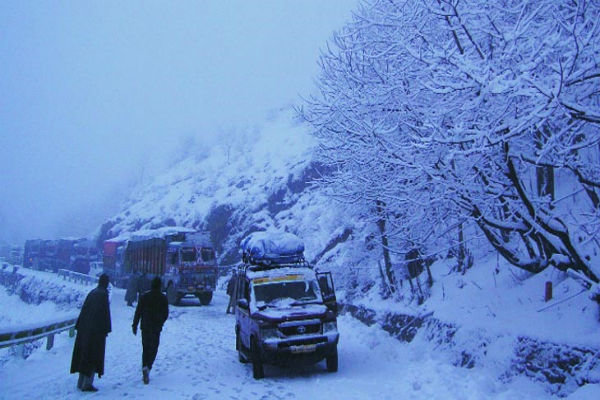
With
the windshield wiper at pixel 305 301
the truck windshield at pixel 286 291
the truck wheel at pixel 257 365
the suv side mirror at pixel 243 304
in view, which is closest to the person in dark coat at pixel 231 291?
the suv side mirror at pixel 243 304

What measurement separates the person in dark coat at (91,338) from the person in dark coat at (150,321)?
0.62m

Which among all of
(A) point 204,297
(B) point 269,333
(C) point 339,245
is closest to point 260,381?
(B) point 269,333

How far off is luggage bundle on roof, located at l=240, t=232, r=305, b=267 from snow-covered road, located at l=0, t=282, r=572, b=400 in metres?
2.48

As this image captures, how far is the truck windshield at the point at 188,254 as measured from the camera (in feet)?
84.0

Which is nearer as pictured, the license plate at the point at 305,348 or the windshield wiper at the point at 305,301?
the license plate at the point at 305,348

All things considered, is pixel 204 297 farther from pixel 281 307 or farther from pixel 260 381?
pixel 260 381

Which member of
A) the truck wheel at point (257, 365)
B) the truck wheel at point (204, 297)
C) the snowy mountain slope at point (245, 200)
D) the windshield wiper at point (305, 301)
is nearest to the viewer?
the truck wheel at point (257, 365)

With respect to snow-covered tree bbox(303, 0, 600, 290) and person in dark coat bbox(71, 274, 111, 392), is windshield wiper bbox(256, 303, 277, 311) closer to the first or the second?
snow-covered tree bbox(303, 0, 600, 290)

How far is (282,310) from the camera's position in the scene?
9.82 m

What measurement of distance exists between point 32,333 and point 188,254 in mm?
13408

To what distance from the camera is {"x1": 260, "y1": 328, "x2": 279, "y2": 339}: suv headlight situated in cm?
922

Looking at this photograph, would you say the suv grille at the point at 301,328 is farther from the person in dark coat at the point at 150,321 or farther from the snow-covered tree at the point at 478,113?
the snow-covered tree at the point at 478,113

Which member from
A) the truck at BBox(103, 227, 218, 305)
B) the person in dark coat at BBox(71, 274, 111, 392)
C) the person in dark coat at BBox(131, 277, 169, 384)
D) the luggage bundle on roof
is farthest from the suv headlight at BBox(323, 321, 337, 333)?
the truck at BBox(103, 227, 218, 305)

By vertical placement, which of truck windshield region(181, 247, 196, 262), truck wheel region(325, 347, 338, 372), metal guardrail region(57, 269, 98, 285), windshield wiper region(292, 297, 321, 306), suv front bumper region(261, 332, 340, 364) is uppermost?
truck windshield region(181, 247, 196, 262)
